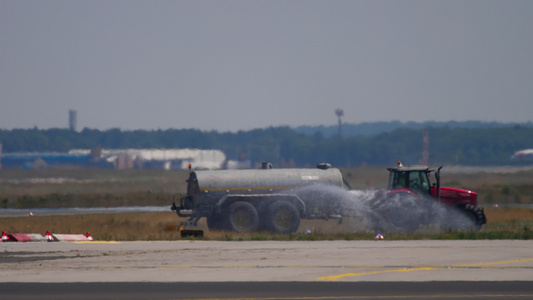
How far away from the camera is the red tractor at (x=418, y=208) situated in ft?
105

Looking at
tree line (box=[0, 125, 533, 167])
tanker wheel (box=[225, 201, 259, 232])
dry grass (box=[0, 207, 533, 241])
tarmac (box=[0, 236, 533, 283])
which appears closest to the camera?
tarmac (box=[0, 236, 533, 283])

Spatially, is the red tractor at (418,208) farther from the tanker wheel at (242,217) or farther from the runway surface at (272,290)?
the runway surface at (272,290)

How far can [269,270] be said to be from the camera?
2017cm

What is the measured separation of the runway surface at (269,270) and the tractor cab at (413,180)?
5193mm

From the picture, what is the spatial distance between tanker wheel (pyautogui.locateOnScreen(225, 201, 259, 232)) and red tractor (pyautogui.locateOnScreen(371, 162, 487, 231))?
14.8 ft

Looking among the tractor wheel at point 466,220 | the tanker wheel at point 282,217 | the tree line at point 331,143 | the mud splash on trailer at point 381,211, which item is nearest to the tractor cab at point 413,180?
the mud splash on trailer at point 381,211

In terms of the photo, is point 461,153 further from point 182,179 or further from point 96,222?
point 96,222

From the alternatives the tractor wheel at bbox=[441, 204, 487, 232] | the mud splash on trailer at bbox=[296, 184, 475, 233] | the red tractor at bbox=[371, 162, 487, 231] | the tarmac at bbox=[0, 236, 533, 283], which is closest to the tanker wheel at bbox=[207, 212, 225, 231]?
the mud splash on trailer at bbox=[296, 184, 475, 233]

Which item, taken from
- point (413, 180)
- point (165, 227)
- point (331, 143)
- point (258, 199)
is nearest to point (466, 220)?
point (413, 180)

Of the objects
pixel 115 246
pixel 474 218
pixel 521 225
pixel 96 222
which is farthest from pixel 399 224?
pixel 96 222

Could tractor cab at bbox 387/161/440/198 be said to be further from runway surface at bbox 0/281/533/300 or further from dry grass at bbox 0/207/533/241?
runway surface at bbox 0/281/533/300

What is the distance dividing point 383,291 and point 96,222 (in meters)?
22.9

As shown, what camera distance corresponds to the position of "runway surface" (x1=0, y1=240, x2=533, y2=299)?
16.7 metres

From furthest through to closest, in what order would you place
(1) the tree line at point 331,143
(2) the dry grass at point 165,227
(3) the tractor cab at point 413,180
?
(1) the tree line at point 331,143 → (3) the tractor cab at point 413,180 → (2) the dry grass at point 165,227
